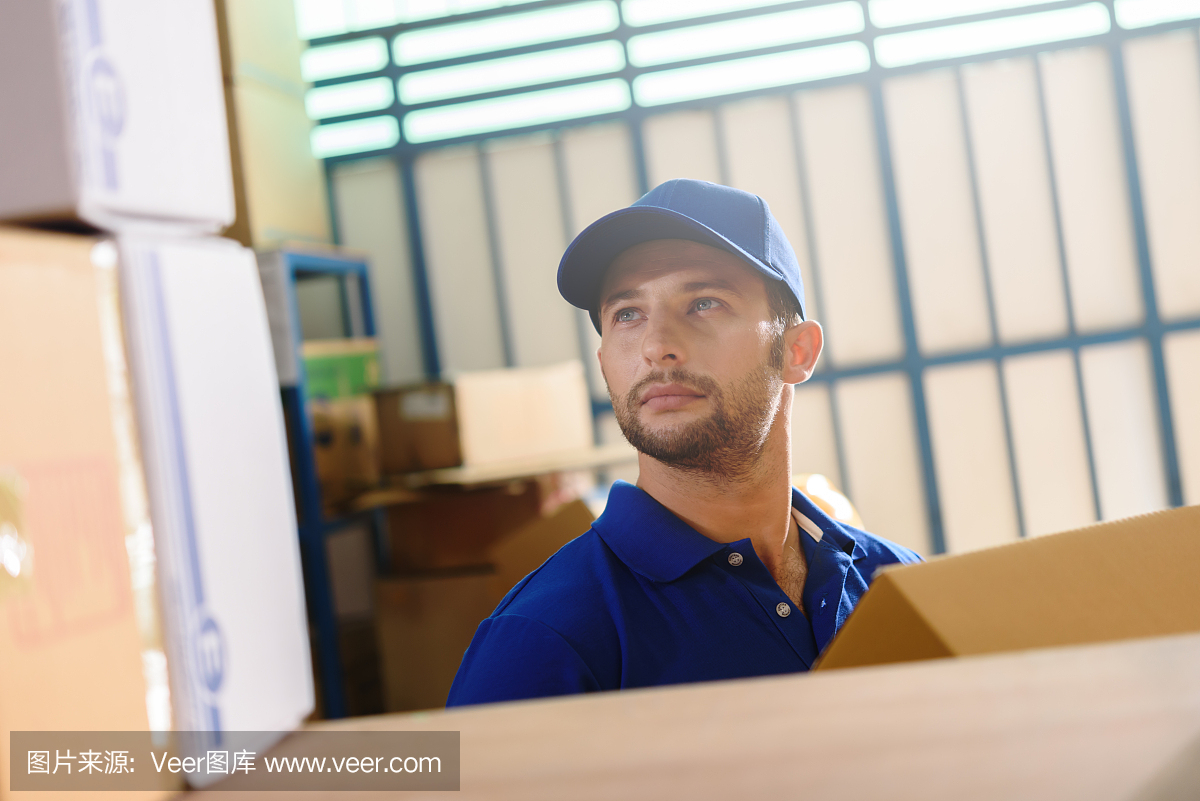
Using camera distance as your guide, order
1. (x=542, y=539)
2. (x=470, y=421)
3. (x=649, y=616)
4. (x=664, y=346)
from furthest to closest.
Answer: (x=470, y=421), (x=542, y=539), (x=664, y=346), (x=649, y=616)

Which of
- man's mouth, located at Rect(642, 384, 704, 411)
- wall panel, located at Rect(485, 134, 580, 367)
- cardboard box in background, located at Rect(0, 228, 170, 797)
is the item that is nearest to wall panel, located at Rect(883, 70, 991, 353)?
wall panel, located at Rect(485, 134, 580, 367)

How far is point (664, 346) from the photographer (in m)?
1.12

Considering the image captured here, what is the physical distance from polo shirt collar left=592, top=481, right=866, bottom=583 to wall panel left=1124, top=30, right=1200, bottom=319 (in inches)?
134

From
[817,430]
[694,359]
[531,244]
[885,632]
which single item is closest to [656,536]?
[694,359]

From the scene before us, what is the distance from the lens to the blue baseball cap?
1.11m

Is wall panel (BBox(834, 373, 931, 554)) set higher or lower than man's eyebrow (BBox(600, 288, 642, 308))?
lower

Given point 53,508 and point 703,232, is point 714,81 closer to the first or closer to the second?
point 703,232

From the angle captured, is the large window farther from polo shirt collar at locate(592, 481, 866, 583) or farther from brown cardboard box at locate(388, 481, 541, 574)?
polo shirt collar at locate(592, 481, 866, 583)

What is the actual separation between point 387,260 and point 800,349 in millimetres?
3348

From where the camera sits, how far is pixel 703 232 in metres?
1.09

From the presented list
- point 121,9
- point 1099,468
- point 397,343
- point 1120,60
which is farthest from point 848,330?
point 121,9

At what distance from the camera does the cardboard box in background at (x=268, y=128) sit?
3135 mm

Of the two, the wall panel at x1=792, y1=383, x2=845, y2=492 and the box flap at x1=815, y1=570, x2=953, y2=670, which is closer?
the box flap at x1=815, y1=570, x2=953, y2=670

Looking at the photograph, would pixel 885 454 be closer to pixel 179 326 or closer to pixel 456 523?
pixel 456 523
